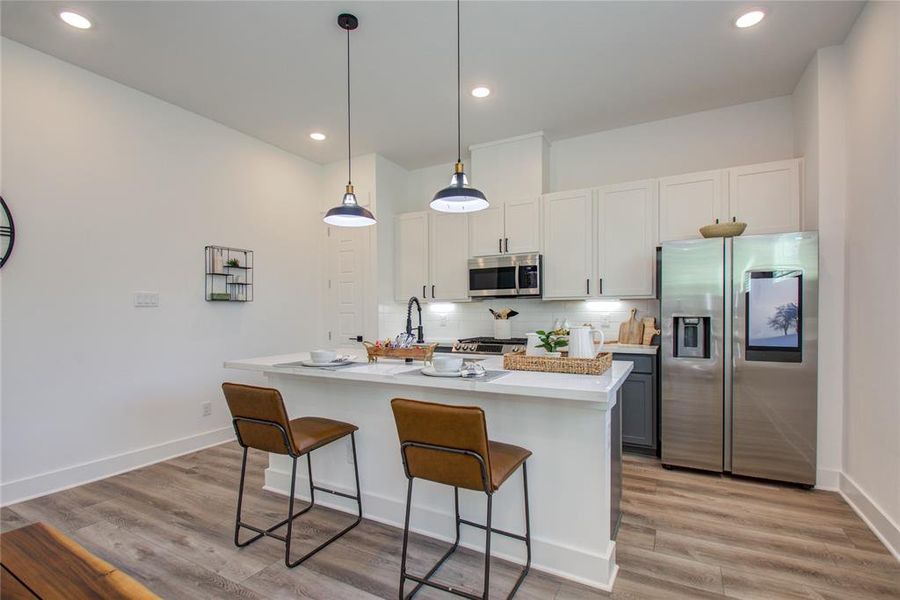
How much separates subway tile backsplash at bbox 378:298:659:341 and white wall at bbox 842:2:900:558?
4.97 feet

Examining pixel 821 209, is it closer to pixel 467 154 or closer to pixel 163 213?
pixel 467 154

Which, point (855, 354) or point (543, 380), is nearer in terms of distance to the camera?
point (543, 380)

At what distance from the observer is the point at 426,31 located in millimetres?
2809

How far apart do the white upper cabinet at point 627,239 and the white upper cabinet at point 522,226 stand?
594 millimetres

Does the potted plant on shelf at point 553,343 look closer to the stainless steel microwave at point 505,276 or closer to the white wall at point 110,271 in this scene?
the stainless steel microwave at point 505,276

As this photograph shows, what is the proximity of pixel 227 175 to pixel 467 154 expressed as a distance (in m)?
2.50

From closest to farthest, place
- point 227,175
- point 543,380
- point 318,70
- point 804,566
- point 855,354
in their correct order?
point 543,380
point 804,566
point 855,354
point 318,70
point 227,175

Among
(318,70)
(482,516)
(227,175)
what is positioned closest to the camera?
(482,516)

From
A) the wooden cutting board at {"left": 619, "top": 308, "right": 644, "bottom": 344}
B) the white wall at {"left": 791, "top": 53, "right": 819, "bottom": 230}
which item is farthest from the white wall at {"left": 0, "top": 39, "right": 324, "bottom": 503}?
the white wall at {"left": 791, "top": 53, "right": 819, "bottom": 230}

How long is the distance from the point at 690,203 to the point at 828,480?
222 cm

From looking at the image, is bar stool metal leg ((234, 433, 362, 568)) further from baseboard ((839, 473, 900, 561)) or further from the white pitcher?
baseboard ((839, 473, 900, 561))

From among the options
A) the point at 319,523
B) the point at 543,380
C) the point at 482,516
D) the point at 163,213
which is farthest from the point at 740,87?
the point at 163,213

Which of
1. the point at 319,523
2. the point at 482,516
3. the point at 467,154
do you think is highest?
the point at 467,154

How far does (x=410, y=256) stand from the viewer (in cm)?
506
